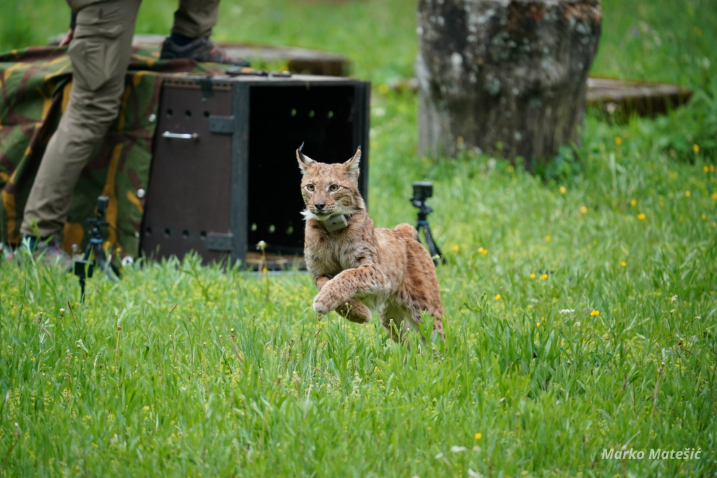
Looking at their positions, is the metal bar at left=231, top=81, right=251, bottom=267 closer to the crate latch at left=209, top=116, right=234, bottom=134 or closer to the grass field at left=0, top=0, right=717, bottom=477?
the crate latch at left=209, top=116, right=234, bottom=134

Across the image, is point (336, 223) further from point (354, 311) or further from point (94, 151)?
point (94, 151)

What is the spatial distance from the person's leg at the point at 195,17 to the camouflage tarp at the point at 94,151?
0.89 feet

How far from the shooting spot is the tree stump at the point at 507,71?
6.52 meters

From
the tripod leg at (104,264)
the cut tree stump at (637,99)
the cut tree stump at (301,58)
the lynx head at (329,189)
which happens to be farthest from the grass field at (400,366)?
the cut tree stump at (301,58)

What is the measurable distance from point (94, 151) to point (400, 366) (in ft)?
9.68

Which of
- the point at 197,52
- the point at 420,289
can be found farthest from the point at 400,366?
the point at 197,52

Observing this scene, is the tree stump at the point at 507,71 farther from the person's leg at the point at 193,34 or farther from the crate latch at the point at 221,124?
the crate latch at the point at 221,124

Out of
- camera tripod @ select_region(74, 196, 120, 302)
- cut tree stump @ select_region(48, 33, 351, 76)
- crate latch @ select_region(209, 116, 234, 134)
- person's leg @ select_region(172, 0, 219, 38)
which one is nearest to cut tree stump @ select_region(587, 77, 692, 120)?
cut tree stump @ select_region(48, 33, 351, 76)

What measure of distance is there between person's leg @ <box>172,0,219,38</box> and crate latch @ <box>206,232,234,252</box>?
1464 mm

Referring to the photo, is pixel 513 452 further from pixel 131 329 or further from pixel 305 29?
pixel 305 29

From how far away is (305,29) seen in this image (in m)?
13.1

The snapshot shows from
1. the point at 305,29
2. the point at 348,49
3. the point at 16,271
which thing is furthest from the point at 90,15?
the point at 305,29

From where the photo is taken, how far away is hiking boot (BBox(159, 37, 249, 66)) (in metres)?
5.22

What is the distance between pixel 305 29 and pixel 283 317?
1012 centimetres
